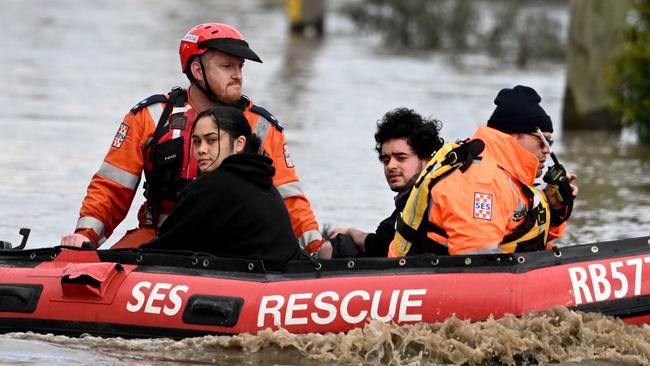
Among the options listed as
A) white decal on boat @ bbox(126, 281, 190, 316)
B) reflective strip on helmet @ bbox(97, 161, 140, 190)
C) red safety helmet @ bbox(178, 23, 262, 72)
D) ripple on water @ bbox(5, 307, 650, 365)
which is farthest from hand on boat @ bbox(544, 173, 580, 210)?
reflective strip on helmet @ bbox(97, 161, 140, 190)

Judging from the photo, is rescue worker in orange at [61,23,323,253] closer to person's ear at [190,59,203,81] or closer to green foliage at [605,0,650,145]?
person's ear at [190,59,203,81]

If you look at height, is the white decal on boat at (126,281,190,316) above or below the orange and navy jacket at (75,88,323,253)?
below

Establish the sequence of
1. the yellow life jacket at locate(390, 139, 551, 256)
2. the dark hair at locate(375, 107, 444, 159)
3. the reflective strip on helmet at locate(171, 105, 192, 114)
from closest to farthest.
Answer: the yellow life jacket at locate(390, 139, 551, 256) < the dark hair at locate(375, 107, 444, 159) < the reflective strip on helmet at locate(171, 105, 192, 114)

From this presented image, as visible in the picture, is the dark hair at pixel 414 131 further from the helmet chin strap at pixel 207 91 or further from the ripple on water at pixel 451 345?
the ripple on water at pixel 451 345

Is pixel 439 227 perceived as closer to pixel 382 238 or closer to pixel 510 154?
pixel 510 154

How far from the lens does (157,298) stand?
7453mm

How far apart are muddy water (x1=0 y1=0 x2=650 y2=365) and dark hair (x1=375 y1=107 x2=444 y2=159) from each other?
4.81 feet

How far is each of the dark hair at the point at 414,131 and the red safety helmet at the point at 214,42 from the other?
2.62 feet

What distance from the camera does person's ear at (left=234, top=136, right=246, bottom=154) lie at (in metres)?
7.73

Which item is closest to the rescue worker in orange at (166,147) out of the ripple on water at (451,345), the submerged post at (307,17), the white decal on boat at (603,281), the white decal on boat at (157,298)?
the white decal on boat at (157,298)

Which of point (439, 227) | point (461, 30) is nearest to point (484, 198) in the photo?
point (439, 227)

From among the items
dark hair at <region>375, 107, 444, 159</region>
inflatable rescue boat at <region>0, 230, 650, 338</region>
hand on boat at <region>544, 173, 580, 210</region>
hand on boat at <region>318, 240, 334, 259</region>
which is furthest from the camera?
hand on boat at <region>318, 240, 334, 259</region>

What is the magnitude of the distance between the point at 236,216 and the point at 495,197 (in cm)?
124

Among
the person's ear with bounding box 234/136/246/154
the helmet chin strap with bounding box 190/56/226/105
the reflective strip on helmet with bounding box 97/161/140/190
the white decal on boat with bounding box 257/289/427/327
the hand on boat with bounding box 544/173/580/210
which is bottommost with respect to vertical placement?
the white decal on boat with bounding box 257/289/427/327
